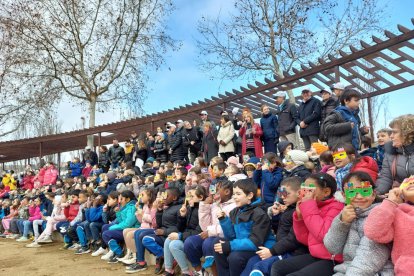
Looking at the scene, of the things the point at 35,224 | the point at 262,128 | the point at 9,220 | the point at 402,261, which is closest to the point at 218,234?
the point at 402,261

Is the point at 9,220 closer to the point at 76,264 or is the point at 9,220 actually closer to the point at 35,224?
the point at 35,224

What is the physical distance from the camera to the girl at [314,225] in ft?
10.6

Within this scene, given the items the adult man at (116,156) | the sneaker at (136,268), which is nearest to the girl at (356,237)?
the sneaker at (136,268)

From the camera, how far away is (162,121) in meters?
14.5

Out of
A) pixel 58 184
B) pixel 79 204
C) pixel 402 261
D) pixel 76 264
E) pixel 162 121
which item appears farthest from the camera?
pixel 162 121

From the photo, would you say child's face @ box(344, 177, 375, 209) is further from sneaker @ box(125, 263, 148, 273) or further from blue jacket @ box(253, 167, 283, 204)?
sneaker @ box(125, 263, 148, 273)

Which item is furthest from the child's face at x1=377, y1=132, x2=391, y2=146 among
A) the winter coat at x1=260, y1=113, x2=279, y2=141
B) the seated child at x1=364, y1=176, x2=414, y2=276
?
the winter coat at x1=260, y1=113, x2=279, y2=141

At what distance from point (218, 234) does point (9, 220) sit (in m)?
9.52

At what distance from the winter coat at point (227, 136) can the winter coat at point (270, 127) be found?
0.89 m

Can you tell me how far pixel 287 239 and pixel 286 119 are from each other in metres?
4.92

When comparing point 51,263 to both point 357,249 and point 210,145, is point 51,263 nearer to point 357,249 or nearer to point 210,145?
point 210,145

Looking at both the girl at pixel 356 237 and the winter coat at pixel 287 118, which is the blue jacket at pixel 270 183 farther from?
the winter coat at pixel 287 118

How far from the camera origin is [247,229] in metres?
4.24

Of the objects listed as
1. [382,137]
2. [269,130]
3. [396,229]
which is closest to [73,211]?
[269,130]
